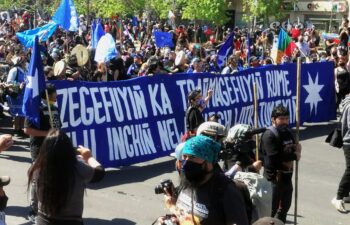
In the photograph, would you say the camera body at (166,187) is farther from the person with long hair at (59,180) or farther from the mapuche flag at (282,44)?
the mapuche flag at (282,44)

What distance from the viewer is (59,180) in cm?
387

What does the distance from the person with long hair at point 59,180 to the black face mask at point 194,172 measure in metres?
0.85

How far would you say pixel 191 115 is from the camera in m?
8.89

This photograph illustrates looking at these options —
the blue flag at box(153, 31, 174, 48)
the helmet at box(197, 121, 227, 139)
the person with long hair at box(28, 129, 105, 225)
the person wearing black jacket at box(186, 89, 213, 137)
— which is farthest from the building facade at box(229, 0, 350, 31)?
the person with long hair at box(28, 129, 105, 225)

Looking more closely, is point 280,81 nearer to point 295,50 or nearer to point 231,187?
point 295,50

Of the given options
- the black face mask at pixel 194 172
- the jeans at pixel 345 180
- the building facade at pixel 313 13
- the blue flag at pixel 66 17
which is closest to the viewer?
the black face mask at pixel 194 172

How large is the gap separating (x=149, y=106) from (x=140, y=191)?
1.99 meters

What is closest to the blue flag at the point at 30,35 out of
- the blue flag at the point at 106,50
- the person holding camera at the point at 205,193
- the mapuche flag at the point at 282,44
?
the blue flag at the point at 106,50

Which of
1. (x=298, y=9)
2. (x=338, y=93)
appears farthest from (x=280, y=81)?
(x=298, y=9)

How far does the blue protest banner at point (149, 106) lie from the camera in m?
8.85

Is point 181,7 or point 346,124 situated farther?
point 181,7

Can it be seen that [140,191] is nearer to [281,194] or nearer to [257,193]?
[281,194]

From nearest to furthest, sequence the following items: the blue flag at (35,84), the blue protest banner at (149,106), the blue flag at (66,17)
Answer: the blue flag at (35,84) < the blue protest banner at (149,106) < the blue flag at (66,17)

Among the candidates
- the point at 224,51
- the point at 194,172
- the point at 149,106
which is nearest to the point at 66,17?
the point at 224,51
